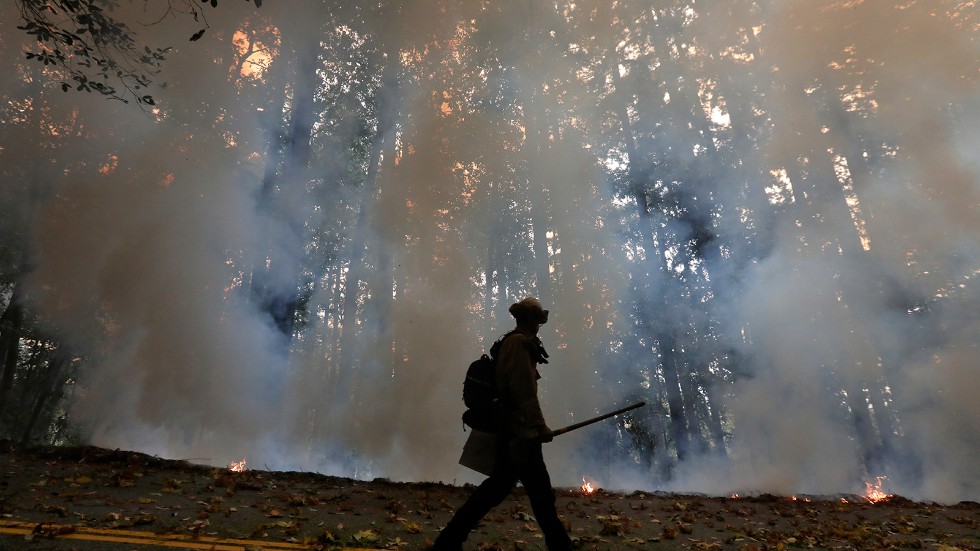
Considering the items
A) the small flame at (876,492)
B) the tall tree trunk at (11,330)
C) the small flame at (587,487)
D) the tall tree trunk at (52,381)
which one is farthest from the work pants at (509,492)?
the tall tree trunk at (11,330)

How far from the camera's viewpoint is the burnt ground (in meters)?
3.37

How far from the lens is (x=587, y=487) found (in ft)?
26.5

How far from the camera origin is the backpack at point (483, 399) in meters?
2.67

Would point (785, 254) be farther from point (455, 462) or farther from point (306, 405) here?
point (306, 405)

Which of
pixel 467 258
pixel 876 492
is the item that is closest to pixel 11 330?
pixel 467 258

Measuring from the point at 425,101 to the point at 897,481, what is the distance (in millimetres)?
14609

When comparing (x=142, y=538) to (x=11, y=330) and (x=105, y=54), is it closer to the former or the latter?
(x=105, y=54)

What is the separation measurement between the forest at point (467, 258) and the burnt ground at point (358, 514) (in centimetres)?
208

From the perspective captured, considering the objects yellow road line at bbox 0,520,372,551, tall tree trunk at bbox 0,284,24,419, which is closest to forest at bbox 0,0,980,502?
tall tree trunk at bbox 0,284,24,419

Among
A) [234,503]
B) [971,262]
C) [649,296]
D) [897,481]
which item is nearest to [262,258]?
[234,503]

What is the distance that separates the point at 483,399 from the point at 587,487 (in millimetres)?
6472

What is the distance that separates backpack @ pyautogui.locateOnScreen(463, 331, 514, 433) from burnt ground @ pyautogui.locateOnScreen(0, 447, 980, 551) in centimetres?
140

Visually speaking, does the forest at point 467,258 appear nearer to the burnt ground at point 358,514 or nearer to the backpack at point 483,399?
the burnt ground at point 358,514

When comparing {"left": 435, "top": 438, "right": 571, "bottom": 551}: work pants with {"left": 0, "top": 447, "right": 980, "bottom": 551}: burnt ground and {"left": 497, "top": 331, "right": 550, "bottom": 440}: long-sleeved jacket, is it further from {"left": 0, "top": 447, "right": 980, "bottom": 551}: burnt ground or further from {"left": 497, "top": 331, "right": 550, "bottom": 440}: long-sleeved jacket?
{"left": 0, "top": 447, "right": 980, "bottom": 551}: burnt ground
